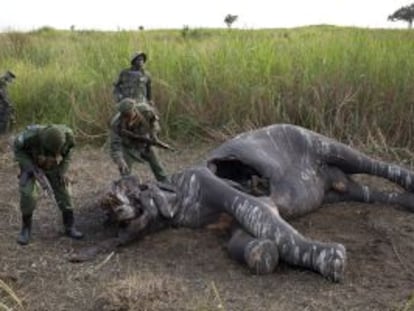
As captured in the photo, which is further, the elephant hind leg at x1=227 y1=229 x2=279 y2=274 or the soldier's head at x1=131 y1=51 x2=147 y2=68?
the soldier's head at x1=131 y1=51 x2=147 y2=68

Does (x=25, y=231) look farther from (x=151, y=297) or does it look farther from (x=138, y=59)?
(x=138, y=59)

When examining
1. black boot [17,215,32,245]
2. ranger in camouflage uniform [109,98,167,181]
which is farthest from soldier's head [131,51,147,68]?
black boot [17,215,32,245]

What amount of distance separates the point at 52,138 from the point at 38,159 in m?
0.28

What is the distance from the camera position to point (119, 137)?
5.83 m

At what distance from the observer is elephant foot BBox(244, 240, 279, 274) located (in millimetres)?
4484

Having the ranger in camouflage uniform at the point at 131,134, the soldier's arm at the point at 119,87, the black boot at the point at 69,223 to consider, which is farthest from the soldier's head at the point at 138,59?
the black boot at the point at 69,223

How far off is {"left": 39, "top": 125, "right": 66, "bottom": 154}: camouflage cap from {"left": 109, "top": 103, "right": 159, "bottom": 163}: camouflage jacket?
29.4 inches

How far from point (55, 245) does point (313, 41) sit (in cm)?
576

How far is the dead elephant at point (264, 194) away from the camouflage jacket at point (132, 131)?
62cm

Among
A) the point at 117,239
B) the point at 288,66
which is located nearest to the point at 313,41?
the point at 288,66

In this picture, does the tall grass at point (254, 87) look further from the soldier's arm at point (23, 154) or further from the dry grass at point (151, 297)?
the dry grass at point (151, 297)

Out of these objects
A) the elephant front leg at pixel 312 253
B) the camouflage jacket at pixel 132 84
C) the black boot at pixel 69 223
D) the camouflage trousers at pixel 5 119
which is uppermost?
the camouflage jacket at pixel 132 84

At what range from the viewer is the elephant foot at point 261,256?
4.48 m

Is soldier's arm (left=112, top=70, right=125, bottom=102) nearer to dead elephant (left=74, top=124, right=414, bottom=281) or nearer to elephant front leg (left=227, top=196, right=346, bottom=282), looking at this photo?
dead elephant (left=74, top=124, right=414, bottom=281)
